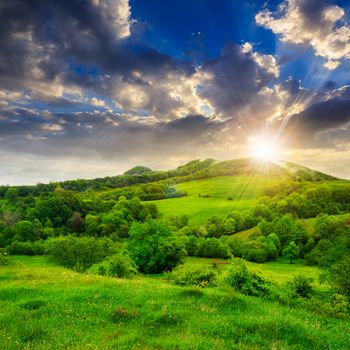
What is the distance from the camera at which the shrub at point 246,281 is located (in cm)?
1941

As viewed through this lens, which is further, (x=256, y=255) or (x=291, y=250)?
(x=291, y=250)

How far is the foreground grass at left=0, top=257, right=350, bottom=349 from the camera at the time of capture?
1044cm

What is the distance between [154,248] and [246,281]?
175 feet

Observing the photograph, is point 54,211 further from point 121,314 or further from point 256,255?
point 121,314

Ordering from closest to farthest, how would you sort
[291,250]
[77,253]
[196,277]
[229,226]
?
1. [196,277]
2. [77,253]
3. [291,250]
4. [229,226]

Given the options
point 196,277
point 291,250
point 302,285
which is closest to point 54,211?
point 291,250

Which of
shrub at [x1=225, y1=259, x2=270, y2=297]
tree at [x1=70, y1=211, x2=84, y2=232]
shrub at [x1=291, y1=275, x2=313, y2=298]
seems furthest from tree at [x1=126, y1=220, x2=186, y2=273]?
tree at [x1=70, y1=211, x2=84, y2=232]

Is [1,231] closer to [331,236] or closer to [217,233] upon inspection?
[217,233]

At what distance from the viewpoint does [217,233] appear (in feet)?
463

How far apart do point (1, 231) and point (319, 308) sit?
135 metres

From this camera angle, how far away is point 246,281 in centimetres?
2003

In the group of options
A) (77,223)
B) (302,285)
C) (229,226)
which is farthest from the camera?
(77,223)

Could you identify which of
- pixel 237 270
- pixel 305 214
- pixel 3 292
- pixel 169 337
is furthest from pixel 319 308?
pixel 305 214

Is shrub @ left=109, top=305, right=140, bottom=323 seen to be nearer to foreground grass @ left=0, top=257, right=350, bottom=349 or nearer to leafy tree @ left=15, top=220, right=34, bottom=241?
foreground grass @ left=0, top=257, right=350, bottom=349
